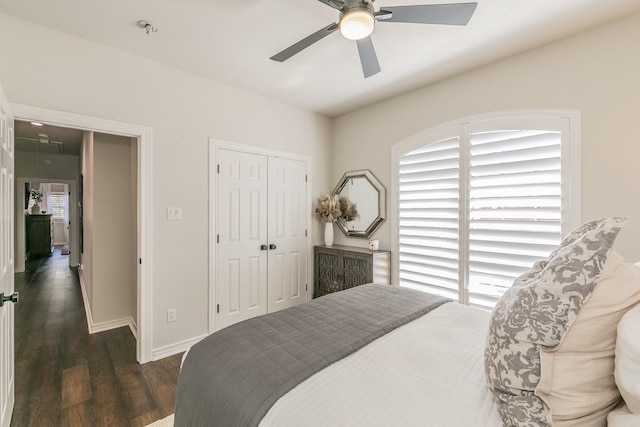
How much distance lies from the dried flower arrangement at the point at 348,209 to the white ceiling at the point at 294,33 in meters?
1.52

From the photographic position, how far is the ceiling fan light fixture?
60.8 inches

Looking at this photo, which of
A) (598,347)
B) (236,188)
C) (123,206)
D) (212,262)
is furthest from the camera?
(123,206)

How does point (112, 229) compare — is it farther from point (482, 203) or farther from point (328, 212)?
point (482, 203)

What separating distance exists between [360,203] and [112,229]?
10.1 ft

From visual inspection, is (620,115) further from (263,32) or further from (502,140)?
(263,32)

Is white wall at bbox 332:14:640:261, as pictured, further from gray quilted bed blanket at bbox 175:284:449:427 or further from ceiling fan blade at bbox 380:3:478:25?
gray quilted bed blanket at bbox 175:284:449:427

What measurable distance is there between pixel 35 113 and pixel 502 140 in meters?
3.75

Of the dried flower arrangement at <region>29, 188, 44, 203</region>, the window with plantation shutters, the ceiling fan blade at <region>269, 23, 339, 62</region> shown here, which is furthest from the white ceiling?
the dried flower arrangement at <region>29, 188, 44, 203</region>

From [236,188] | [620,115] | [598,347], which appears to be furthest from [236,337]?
[620,115]

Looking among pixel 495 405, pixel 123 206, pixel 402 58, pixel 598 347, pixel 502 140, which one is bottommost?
pixel 495 405

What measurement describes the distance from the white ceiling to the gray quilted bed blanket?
6.56 ft

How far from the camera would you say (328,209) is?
151 inches

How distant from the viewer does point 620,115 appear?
2043mm

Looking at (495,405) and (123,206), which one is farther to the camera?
(123,206)
